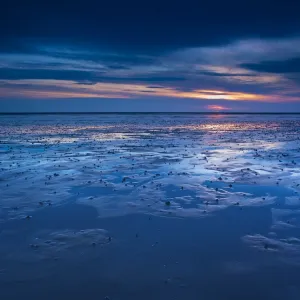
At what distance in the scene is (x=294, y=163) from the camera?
75.2 ft

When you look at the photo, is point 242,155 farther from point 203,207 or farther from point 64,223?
point 64,223

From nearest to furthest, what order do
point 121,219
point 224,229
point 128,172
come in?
point 224,229 < point 121,219 < point 128,172

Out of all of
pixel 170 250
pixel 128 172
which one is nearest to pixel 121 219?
pixel 170 250

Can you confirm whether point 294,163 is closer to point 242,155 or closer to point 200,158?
point 242,155

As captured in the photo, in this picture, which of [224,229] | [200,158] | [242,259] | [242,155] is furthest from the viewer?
[242,155]

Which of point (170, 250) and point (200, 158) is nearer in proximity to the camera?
point (170, 250)

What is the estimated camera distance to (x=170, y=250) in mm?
9055

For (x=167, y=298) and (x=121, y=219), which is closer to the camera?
(x=167, y=298)

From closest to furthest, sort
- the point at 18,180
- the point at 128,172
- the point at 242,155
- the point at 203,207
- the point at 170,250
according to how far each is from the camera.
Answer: the point at 170,250 → the point at 203,207 → the point at 18,180 → the point at 128,172 → the point at 242,155

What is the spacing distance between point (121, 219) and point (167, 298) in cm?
494

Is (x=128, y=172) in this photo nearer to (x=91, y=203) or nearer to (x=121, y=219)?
(x=91, y=203)

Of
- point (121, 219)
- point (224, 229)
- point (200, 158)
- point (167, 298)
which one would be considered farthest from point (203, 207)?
point (200, 158)

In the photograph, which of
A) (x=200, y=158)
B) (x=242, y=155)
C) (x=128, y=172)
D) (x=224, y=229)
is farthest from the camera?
(x=242, y=155)

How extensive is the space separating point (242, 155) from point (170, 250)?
19583 millimetres
